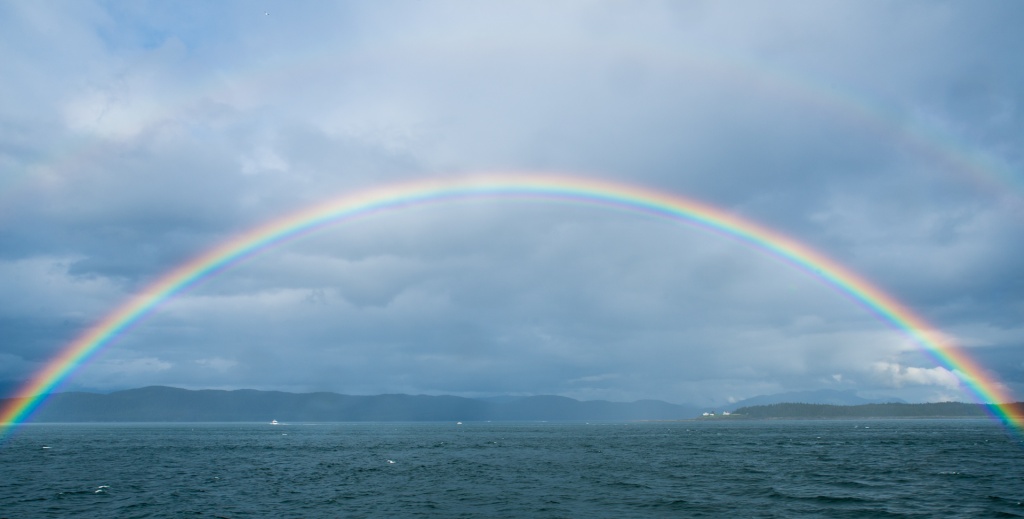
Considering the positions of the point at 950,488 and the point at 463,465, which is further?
the point at 463,465

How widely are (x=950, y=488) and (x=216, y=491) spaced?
7454 centimetres

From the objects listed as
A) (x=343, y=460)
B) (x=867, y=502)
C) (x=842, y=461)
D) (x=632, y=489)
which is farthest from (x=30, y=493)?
(x=842, y=461)

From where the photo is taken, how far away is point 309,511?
5759 cm

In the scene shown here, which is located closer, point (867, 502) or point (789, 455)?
point (867, 502)

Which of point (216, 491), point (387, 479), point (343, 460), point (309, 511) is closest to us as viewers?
point (309, 511)

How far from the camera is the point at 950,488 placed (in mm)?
68375

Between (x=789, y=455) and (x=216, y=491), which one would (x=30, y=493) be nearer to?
(x=216, y=491)

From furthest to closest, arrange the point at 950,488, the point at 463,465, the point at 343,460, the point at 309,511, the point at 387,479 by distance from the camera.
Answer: the point at 343,460, the point at 463,465, the point at 387,479, the point at 950,488, the point at 309,511

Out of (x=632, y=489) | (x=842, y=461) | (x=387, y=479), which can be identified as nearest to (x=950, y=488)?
(x=632, y=489)

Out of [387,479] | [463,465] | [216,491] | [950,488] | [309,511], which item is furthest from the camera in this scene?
[463,465]

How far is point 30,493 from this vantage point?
70875 millimetres

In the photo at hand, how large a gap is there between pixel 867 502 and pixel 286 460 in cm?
9261

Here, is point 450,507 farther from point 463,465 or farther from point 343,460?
point 343,460

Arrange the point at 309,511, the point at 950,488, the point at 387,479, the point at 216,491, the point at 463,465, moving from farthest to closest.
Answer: the point at 463,465 < the point at 387,479 < the point at 216,491 < the point at 950,488 < the point at 309,511
